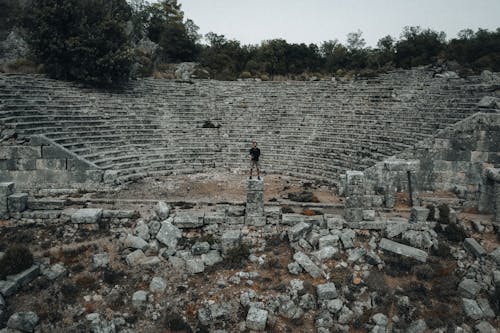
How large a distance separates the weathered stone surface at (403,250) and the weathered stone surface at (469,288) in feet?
3.30

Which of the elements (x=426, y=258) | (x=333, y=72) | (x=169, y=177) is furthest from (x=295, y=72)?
(x=426, y=258)

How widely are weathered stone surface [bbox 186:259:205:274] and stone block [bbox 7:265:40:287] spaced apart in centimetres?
363

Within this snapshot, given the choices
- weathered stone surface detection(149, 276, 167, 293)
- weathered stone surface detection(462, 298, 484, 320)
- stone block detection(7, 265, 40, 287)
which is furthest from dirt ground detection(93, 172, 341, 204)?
weathered stone surface detection(462, 298, 484, 320)

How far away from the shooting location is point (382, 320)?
312 inches

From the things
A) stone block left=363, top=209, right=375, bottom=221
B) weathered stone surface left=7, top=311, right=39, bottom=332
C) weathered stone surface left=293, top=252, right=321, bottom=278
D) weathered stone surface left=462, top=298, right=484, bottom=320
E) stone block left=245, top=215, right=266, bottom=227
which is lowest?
weathered stone surface left=7, top=311, right=39, bottom=332

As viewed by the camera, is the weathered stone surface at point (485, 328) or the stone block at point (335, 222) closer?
the weathered stone surface at point (485, 328)

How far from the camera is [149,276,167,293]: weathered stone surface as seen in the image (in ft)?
28.5

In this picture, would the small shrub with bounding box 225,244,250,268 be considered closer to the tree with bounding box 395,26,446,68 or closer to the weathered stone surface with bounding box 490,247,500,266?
the weathered stone surface with bounding box 490,247,500,266

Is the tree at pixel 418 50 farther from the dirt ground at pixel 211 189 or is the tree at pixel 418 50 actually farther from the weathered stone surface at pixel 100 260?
the weathered stone surface at pixel 100 260

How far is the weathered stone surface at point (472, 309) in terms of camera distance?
8031 millimetres

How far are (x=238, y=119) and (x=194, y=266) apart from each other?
1579 cm

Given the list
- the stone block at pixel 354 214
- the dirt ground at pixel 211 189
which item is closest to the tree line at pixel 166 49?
the dirt ground at pixel 211 189

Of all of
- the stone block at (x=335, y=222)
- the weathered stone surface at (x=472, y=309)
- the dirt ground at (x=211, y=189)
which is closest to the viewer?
the weathered stone surface at (x=472, y=309)

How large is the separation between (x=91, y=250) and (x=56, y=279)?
46.2 inches
